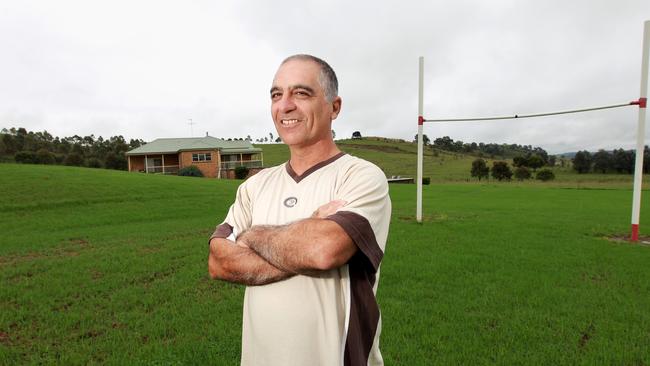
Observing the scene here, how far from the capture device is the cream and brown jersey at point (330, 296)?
1517 millimetres

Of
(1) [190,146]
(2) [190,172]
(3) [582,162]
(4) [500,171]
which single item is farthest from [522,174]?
(1) [190,146]

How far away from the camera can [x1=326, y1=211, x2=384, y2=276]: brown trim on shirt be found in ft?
4.79

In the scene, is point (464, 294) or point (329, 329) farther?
point (464, 294)

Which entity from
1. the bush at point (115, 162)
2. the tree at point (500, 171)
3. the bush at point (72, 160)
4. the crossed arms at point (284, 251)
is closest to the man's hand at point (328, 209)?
the crossed arms at point (284, 251)

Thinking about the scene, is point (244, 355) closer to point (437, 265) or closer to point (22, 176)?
point (437, 265)

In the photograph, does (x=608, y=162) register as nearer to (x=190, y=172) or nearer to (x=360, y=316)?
(x=190, y=172)

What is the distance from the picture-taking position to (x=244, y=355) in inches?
70.0

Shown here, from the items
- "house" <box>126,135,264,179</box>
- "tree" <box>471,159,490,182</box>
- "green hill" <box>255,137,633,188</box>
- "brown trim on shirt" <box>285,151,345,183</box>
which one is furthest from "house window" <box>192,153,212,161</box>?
"brown trim on shirt" <box>285,151,345,183</box>

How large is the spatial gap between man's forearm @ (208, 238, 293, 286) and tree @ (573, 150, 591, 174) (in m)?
62.4

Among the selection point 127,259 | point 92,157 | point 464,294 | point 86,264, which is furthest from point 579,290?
point 92,157

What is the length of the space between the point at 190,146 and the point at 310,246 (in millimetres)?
44603

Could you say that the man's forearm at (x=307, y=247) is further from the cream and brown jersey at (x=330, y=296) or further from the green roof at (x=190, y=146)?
the green roof at (x=190, y=146)

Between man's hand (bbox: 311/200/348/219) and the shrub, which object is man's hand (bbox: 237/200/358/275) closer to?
man's hand (bbox: 311/200/348/219)

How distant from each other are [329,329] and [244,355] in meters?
0.55
